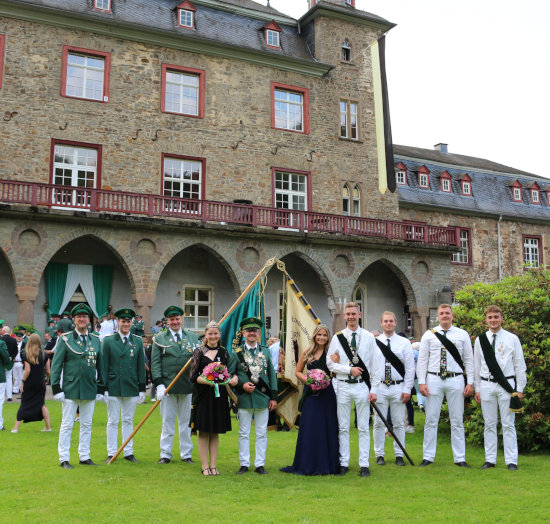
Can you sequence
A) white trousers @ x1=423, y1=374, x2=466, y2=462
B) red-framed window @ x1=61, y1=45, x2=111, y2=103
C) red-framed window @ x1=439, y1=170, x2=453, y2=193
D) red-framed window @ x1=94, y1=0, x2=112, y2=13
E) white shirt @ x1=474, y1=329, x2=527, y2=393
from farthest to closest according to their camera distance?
red-framed window @ x1=439, y1=170, x2=453, y2=193
red-framed window @ x1=94, y1=0, x2=112, y2=13
red-framed window @ x1=61, y1=45, x2=111, y2=103
white trousers @ x1=423, y1=374, x2=466, y2=462
white shirt @ x1=474, y1=329, x2=527, y2=393

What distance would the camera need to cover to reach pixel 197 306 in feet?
79.0

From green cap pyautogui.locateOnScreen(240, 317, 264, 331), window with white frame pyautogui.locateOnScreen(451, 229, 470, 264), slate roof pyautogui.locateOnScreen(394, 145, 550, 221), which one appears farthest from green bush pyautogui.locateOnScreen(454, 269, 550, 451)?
window with white frame pyautogui.locateOnScreen(451, 229, 470, 264)

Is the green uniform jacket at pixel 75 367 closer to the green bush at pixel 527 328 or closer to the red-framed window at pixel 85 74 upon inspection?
the green bush at pixel 527 328

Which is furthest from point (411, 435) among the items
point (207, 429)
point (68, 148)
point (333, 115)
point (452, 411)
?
point (333, 115)

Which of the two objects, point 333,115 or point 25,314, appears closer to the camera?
point 25,314

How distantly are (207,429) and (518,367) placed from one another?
414 cm

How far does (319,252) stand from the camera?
24.1 metres

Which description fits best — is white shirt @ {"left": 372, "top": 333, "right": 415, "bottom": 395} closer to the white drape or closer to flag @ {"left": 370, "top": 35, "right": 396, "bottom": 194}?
the white drape

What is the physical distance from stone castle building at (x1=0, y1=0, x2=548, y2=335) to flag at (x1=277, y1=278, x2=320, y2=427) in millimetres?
12186

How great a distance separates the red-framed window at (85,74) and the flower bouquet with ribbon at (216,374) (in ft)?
58.2

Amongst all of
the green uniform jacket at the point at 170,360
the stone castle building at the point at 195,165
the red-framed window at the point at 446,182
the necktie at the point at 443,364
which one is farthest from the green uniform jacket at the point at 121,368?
the red-framed window at the point at 446,182

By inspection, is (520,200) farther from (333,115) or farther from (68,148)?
(68,148)

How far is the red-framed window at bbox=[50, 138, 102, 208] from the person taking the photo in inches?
883

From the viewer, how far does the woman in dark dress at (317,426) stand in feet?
26.3
